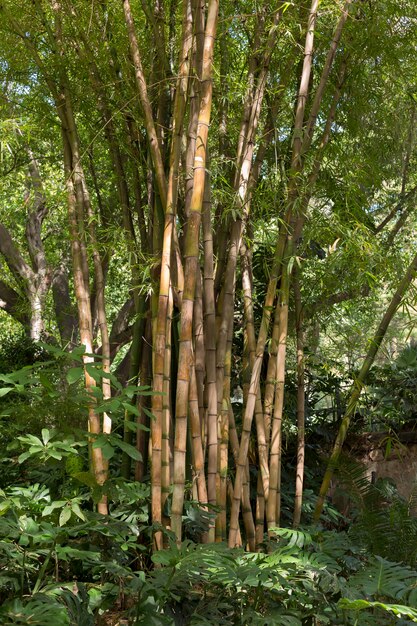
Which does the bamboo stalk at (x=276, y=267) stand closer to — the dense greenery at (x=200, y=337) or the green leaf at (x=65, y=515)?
the dense greenery at (x=200, y=337)

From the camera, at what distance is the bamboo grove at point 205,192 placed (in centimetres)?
252

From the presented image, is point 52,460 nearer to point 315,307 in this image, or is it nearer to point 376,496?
point 376,496

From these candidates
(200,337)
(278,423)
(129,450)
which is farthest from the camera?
(278,423)

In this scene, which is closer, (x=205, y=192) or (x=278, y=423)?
(x=205, y=192)

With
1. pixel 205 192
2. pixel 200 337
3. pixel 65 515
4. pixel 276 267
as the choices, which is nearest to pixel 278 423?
pixel 200 337

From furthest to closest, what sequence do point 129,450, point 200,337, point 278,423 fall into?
point 278,423, point 200,337, point 129,450

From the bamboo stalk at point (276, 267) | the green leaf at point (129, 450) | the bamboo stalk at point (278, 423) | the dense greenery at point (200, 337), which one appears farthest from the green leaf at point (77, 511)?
the bamboo stalk at point (278, 423)

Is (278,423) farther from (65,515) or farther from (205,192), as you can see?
(65,515)

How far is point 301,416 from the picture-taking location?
3219 millimetres

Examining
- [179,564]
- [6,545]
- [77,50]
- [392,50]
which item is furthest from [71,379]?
[392,50]

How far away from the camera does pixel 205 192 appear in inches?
106

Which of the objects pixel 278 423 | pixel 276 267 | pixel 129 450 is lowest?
pixel 129 450

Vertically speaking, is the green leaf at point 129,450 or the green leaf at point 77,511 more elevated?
the green leaf at point 129,450

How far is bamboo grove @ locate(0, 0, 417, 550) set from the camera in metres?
2.52
